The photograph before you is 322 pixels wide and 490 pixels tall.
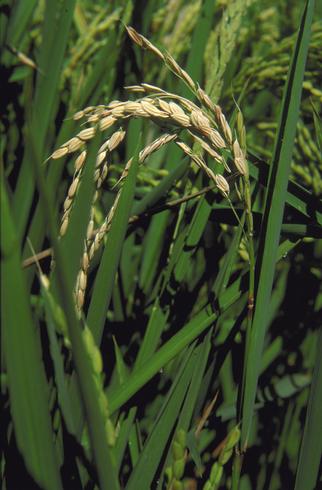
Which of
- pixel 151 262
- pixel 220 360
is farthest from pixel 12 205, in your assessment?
pixel 220 360

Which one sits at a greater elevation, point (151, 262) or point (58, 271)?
point (58, 271)

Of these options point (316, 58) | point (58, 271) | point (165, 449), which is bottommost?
point (165, 449)

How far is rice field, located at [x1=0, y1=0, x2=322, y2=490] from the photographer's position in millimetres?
653

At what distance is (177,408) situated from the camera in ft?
2.93

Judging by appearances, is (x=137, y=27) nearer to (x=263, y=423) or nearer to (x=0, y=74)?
(x=0, y=74)

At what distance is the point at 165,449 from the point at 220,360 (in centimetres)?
14

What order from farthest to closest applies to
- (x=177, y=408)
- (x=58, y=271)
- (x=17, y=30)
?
(x=17, y=30)
(x=177, y=408)
(x=58, y=271)

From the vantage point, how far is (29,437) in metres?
0.65

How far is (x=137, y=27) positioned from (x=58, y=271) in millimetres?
1049

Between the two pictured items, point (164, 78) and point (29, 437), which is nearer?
point (29, 437)

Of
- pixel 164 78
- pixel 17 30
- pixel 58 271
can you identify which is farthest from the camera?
pixel 164 78

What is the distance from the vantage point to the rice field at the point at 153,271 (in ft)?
2.14

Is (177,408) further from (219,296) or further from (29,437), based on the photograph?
(29,437)

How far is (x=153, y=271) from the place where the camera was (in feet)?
4.60
